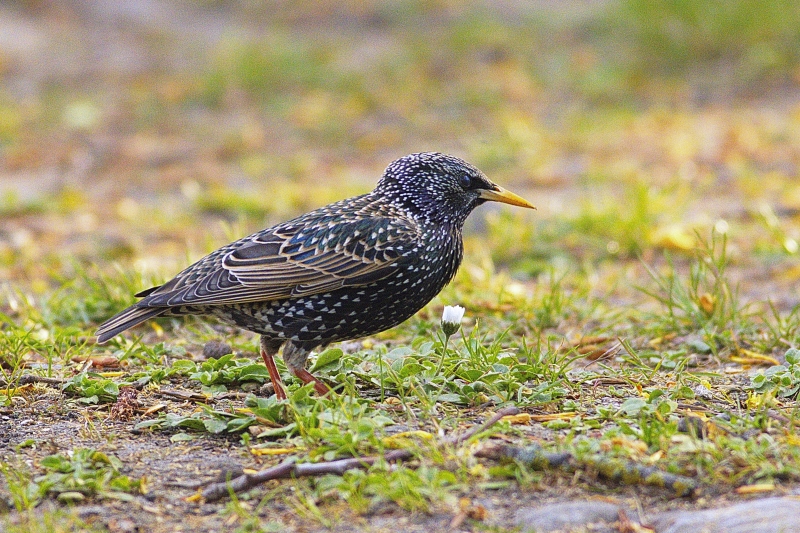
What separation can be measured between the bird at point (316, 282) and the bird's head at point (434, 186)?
0.06 m

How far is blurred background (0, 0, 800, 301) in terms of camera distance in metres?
7.71

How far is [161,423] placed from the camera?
4145 millimetres

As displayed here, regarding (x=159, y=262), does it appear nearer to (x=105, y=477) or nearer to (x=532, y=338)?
(x=532, y=338)

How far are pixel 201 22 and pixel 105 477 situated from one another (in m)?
12.3

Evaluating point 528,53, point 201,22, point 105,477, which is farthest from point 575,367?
point 201,22

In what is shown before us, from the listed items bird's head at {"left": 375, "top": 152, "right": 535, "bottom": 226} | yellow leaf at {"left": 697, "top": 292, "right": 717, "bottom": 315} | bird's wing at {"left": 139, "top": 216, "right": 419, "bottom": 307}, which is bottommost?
yellow leaf at {"left": 697, "top": 292, "right": 717, "bottom": 315}

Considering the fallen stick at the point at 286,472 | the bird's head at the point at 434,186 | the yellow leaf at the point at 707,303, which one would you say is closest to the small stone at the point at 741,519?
the fallen stick at the point at 286,472

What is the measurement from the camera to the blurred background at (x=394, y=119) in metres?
7.71

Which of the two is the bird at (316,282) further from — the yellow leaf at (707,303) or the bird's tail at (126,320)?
the yellow leaf at (707,303)

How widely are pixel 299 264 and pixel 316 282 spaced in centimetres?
13

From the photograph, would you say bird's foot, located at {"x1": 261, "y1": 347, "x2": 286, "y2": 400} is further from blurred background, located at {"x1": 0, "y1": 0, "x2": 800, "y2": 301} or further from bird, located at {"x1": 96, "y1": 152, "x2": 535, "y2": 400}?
blurred background, located at {"x1": 0, "y1": 0, "x2": 800, "y2": 301}

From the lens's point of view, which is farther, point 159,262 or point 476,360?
point 159,262

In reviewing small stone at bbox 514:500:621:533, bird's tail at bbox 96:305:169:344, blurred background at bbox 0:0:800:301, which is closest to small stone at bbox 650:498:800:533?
small stone at bbox 514:500:621:533

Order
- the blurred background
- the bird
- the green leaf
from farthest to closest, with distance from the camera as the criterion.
Answer: the blurred background → the green leaf → the bird
